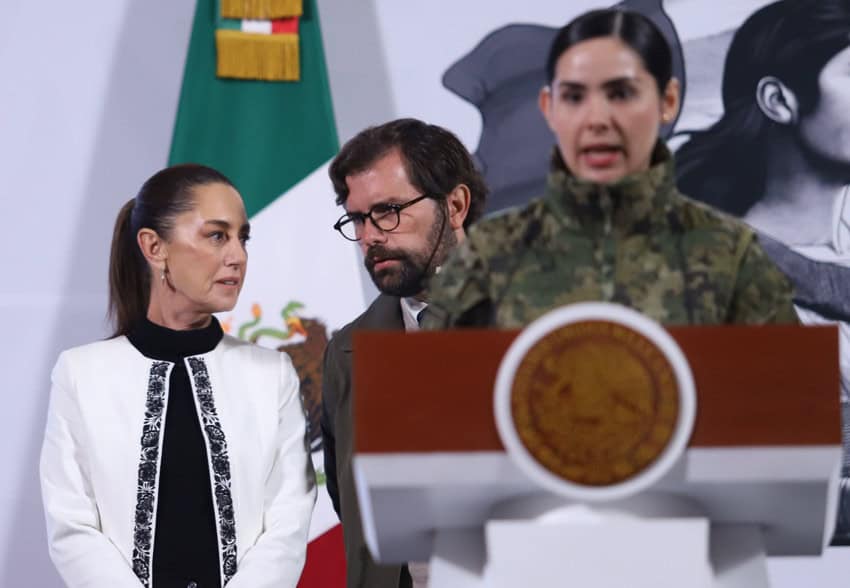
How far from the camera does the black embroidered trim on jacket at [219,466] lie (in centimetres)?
242

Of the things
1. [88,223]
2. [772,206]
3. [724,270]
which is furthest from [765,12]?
[724,270]

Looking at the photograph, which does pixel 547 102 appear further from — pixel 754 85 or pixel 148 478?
pixel 754 85

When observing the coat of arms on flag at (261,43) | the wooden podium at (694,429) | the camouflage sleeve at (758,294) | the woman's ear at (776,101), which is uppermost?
the coat of arms on flag at (261,43)

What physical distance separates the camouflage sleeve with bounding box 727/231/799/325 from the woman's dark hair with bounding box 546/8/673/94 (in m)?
0.27

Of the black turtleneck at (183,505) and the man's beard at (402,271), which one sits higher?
the man's beard at (402,271)

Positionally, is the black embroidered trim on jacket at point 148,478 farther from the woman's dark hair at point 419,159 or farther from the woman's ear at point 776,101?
the woman's ear at point 776,101

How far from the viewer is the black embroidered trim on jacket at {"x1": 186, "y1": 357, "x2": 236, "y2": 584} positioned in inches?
95.3

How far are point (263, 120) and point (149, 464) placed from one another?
1.65 metres

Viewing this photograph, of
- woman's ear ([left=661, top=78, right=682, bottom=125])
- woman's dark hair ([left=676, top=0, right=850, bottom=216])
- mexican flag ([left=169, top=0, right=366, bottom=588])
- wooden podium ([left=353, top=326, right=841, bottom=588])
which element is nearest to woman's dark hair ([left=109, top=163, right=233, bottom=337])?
mexican flag ([left=169, top=0, right=366, bottom=588])

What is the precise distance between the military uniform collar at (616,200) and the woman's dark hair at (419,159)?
113 centimetres

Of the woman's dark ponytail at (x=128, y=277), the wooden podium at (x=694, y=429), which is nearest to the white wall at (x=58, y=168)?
the woman's dark ponytail at (x=128, y=277)

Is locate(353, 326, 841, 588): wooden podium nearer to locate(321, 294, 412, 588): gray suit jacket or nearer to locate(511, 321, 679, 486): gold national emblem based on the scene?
locate(511, 321, 679, 486): gold national emblem

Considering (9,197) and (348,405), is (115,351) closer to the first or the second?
(348,405)

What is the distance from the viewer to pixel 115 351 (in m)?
2.59
